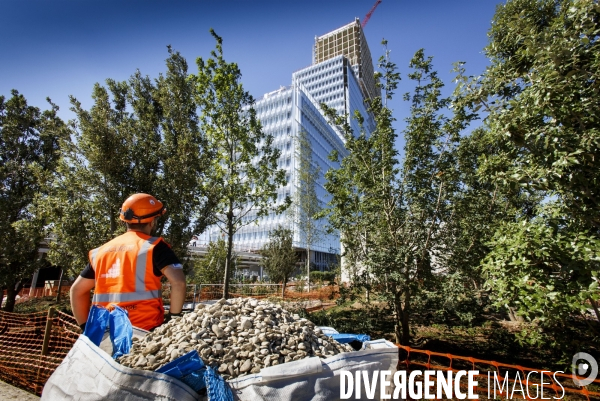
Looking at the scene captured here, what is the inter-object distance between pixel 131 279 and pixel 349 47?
140m

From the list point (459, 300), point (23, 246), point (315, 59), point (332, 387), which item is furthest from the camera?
point (315, 59)

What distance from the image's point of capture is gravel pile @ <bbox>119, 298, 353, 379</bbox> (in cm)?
180

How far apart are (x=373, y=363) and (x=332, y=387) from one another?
361mm

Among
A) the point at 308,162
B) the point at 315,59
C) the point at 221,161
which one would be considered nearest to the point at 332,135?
the point at 308,162

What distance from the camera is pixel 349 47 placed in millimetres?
123938

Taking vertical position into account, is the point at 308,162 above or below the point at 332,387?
above

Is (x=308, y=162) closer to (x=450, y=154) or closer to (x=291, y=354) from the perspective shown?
(x=450, y=154)

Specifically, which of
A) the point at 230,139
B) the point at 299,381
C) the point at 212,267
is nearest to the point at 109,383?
the point at 299,381

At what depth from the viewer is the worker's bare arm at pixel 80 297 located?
8.21 feet

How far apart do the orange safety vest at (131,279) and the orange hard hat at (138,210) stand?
160 millimetres

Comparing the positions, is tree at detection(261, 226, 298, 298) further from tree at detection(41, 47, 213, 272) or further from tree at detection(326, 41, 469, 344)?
tree at detection(326, 41, 469, 344)

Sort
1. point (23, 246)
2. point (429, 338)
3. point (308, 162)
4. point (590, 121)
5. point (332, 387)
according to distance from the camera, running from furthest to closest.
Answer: point (308, 162) → point (23, 246) → point (429, 338) → point (590, 121) → point (332, 387)

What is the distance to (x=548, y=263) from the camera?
3.49 meters

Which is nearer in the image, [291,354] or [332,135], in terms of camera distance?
[291,354]
